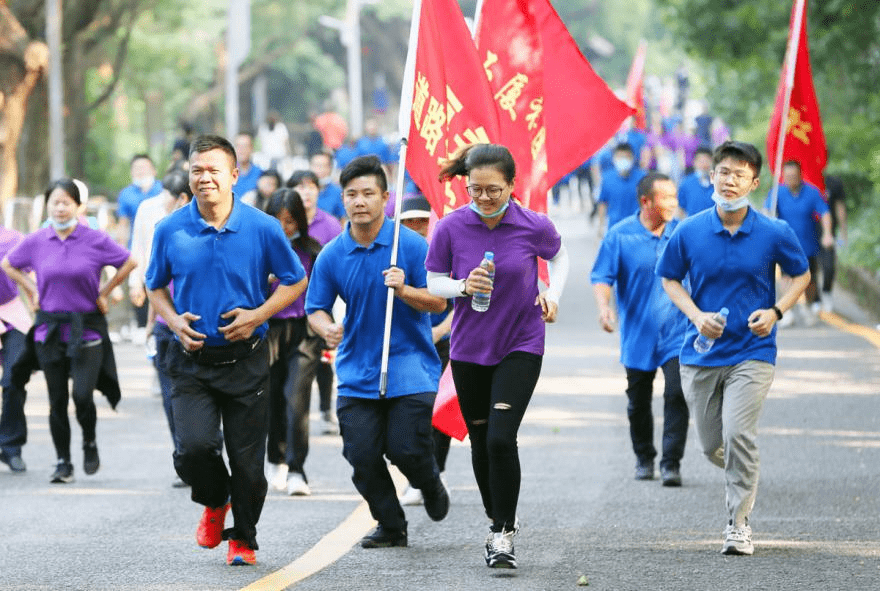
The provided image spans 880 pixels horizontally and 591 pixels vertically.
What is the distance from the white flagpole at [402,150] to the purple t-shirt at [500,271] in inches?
11.5

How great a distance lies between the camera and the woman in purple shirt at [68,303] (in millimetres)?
11594

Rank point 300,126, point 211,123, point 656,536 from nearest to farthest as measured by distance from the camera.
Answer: point 656,536
point 211,123
point 300,126

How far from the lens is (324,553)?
8789mm

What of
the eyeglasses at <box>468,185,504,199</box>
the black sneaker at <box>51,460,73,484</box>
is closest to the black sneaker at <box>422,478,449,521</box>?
the eyeglasses at <box>468,185,504,199</box>

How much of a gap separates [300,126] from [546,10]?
57.7 m

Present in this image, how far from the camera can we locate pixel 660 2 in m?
28.7

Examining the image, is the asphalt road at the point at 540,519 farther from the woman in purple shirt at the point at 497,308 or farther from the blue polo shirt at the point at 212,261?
the blue polo shirt at the point at 212,261

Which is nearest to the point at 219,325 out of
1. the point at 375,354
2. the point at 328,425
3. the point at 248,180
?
the point at 375,354

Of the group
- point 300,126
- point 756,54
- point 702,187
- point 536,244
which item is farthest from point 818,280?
point 300,126

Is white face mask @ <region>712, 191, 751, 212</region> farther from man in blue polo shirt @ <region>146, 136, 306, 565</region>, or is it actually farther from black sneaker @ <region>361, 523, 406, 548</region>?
black sneaker @ <region>361, 523, 406, 548</region>

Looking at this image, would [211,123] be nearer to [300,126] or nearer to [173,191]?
[300,126]

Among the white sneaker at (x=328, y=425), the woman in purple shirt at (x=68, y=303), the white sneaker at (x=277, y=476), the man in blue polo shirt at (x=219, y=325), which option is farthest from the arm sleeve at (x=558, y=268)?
the white sneaker at (x=328, y=425)

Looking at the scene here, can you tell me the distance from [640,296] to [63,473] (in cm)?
358

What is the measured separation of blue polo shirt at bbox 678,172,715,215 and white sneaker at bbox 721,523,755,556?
11.0 m
